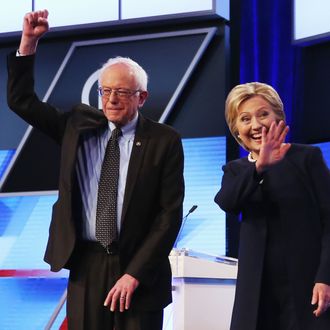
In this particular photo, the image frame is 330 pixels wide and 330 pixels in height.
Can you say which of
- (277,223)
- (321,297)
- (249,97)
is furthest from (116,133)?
(321,297)

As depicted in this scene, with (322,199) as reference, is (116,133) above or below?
above

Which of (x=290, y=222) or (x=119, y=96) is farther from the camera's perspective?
(x=119, y=96)

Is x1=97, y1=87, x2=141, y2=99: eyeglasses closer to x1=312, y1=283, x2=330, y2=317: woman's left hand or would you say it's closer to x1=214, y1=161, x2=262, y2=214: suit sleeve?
x1=214, y1=161, x2=262, y2=214: suit sleeve

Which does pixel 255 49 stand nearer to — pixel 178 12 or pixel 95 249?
pixel 178 12

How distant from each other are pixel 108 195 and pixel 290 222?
56 cm

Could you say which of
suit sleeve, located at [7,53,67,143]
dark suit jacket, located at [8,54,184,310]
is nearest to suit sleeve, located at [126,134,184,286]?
dark suit jacket, located at [8,54,184,310]

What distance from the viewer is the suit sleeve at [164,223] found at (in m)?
2.24

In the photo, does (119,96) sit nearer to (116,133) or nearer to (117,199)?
(116,133)

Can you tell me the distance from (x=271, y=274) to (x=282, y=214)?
183mm

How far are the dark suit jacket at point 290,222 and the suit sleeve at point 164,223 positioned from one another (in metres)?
0.15

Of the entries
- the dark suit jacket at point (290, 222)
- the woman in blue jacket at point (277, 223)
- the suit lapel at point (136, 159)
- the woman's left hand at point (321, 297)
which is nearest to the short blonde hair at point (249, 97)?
the woman in blue jacket at point (277, 223)

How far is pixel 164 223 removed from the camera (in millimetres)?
2299

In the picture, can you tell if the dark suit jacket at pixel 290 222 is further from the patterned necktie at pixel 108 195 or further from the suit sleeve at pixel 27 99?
the suit sleeve at pixel 27 99

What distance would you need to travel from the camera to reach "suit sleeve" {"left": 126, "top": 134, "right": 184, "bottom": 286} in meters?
2.24
